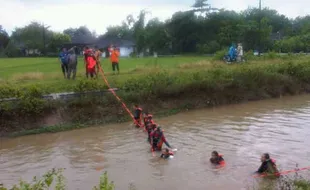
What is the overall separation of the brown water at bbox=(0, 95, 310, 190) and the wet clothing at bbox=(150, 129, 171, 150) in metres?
0.38

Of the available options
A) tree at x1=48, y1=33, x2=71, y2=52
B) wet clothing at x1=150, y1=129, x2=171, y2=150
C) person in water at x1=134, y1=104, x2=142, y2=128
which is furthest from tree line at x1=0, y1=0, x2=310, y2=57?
wet clothing at x1=150, y1=129, x2=171, y2=150

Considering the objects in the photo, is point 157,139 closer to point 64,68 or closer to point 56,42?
point 64,68

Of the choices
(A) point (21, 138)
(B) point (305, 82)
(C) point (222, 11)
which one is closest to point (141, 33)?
(C) point (222, 11)

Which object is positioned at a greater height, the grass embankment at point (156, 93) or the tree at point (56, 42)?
the tree at point (56, 42)

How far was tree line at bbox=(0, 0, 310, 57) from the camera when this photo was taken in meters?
48.3

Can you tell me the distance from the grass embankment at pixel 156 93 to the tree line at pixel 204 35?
1997 cm

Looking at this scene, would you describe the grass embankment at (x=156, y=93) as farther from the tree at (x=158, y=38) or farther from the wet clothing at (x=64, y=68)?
the tree at (x=158, y=38)

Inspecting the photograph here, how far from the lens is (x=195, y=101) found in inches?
895

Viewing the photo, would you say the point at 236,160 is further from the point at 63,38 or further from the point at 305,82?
the point at 63,38

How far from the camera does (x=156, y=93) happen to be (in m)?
21.7

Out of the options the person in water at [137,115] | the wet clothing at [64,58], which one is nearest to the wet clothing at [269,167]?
the person in water at [137,115]

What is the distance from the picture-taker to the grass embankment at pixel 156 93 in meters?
18.5

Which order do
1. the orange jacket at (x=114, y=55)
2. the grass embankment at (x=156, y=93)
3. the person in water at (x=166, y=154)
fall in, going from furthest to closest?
the orange jacket at (x=114, y=55) → the grass embankment at (x=156, y=93) → the person in water at (x=166, y=154)

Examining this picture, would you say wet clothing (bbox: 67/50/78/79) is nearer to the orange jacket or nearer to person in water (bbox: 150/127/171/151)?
the orange jacket
